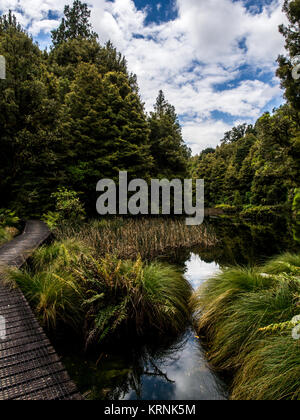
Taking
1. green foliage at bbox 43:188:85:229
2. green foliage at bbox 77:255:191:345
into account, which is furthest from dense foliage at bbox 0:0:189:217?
green foliage at bbox 77:255:191:345

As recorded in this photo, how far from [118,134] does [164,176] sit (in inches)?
210

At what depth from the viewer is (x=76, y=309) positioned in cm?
353

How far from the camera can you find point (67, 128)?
571 inches

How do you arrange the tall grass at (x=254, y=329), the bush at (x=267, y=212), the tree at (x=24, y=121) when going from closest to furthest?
1. the tall grass at (x=254, y=329)
2. the tree at (x=24, y=121)
3. the bush at (x=267, y=212)

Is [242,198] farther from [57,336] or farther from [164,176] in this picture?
[57,336]

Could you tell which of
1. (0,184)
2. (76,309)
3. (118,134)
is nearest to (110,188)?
(118,134)

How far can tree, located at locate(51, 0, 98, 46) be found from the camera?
91.6 feet

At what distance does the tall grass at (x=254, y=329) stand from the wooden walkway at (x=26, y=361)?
1.63 m

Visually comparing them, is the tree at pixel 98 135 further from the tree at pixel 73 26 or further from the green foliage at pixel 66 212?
the tree at pixel 73 26

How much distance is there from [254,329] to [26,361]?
241 centimetres

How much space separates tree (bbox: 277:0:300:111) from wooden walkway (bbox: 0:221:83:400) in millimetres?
16049

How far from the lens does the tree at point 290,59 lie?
527 inches

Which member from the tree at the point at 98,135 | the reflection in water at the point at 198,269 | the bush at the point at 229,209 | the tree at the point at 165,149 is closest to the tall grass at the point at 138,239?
the reflection in water at the point at 198,269

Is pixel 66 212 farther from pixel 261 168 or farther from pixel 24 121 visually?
pixel 261 168
